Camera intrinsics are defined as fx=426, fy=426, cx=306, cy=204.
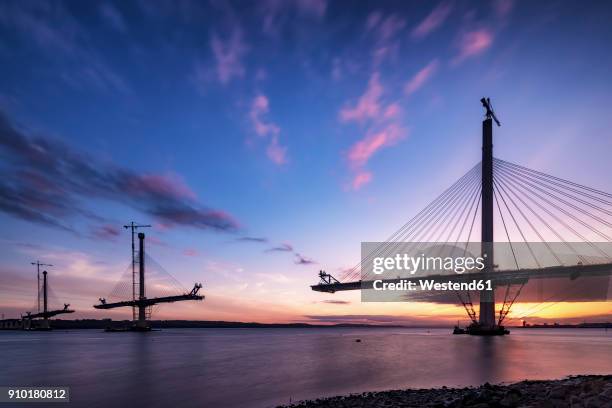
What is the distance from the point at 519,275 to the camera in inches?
2378

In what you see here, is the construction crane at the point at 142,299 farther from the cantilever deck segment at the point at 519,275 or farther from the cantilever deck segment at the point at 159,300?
the cantilever deck segment at the point at 519,275

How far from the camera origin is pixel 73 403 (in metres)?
21.4

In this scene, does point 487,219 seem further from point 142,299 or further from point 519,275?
point 142,299

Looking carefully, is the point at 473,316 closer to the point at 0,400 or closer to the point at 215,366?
the point at 215,366

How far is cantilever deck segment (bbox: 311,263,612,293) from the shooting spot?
54.1 meters

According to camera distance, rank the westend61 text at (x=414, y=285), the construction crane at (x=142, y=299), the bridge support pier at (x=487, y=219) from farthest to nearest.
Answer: the construction crane at (x=142, y=299), the westend61 text at (x=414, y=285), the bridge support pier at (x=487, y=219)

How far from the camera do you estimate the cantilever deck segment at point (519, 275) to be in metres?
54.1

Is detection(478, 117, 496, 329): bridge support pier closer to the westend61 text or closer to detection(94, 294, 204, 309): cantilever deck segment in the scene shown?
the westend61 text

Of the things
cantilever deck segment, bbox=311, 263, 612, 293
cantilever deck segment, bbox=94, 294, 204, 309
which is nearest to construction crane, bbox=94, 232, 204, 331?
cantilever deck segment, bbox=94, 294, 204, 309

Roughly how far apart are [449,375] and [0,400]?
88.2ft

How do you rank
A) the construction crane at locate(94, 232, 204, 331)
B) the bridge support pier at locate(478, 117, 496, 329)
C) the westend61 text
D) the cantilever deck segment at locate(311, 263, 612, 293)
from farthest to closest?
1. the construction crane at locate(94, 232, 204, 331)
2. the westend61 text
3. the bridge support pier at locate(478, 117, 496, 329)
4. the cantilever deck segment at locate(311, 263, 612, 293)

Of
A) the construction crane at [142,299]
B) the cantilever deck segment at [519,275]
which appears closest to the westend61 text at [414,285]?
the cantilever deck segment at [519,275]

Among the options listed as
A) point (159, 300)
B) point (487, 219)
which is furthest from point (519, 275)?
point (159, 300)

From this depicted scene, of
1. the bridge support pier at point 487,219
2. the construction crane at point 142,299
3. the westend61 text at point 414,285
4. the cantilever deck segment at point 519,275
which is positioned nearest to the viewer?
the cantilever deck segment at point 519,275
